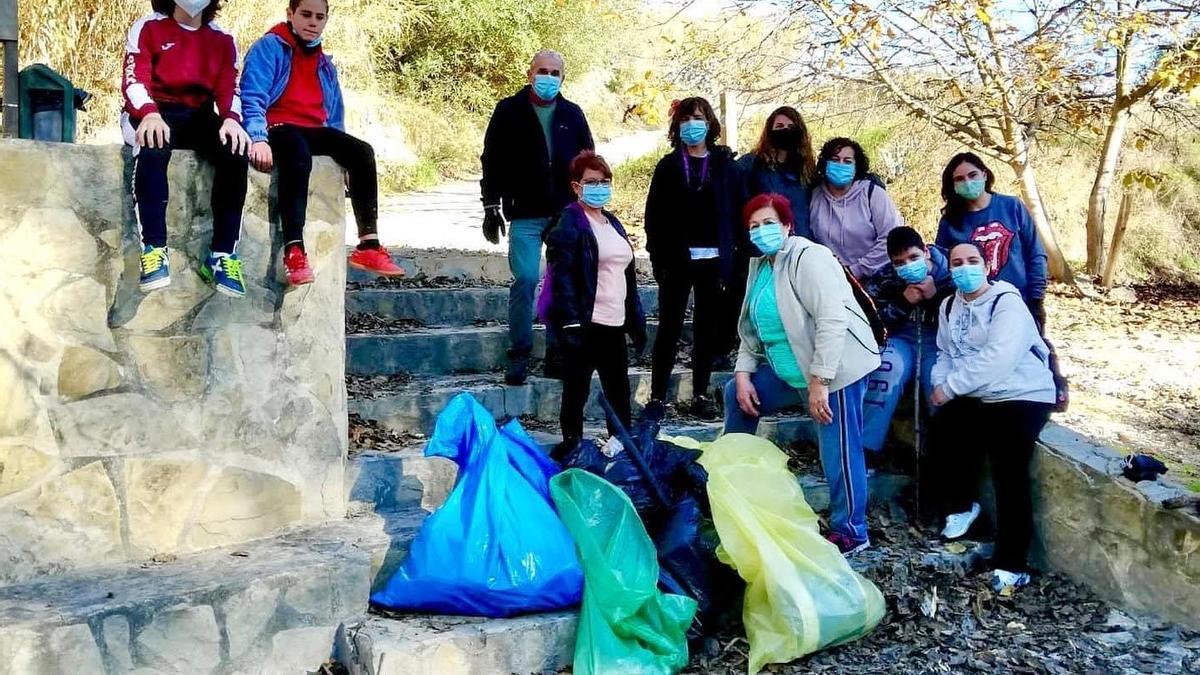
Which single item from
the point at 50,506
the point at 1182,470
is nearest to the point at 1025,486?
the point at 1182,470

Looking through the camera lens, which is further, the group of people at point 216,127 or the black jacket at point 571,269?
the black jacket at point 571,269

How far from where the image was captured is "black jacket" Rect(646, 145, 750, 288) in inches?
187

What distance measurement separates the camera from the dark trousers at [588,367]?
4191mm

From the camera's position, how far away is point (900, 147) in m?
11.2

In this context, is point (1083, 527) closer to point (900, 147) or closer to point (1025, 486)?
point (1025, 486)

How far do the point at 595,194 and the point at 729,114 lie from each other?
503 centimetres

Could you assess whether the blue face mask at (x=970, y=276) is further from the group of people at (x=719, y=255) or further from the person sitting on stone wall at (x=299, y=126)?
the person sitting on stone wall at (x=299, y=126)

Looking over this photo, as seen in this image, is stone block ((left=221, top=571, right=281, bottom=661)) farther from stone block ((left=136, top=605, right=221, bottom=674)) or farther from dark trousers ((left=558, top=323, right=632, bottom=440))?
dark trousers ((left=558, top=323, right=632, bottom=440))

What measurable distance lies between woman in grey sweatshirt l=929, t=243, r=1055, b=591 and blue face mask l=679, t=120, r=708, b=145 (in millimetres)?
1231

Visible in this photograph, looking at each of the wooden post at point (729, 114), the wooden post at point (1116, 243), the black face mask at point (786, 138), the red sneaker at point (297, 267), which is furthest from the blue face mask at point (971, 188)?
the wooden post at point (1116, 243)

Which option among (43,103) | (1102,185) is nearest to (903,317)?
(43,103)

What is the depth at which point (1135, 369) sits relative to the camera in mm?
7105

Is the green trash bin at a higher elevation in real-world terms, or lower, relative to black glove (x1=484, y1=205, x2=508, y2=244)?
higher

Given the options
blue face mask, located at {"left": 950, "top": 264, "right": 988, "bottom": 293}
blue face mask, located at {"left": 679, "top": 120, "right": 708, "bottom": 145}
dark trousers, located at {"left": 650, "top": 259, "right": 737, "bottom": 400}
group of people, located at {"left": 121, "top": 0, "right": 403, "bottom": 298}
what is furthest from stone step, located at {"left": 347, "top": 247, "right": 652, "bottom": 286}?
blue face mask, located at {"left": 950, "top": 264, "right": 988, "bottom": 293}
